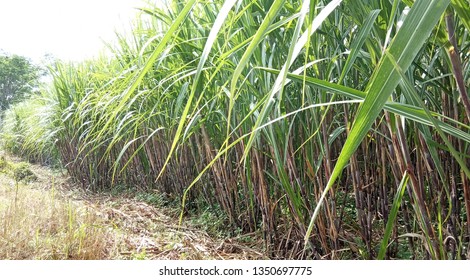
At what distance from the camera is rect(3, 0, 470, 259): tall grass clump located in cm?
28

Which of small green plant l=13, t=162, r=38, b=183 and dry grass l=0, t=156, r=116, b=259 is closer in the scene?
dry grass l=0, t=156, r=116, b=259

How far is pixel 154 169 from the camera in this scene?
150cm

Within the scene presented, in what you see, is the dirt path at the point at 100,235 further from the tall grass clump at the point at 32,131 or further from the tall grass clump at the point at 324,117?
the tall grass clump at the point at 32,131

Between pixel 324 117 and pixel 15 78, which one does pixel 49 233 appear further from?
pixel 15 78

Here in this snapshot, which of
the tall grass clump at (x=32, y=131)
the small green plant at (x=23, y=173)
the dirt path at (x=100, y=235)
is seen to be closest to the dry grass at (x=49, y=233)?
the dirt path at (x=100, y=235)

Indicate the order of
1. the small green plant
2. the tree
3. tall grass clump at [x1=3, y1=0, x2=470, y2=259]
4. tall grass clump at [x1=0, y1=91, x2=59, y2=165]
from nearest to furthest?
tall grass clump at [x1=3, y1=0, x2=470, y2=259], the tree, the small green plant, tall grass clump at [x1=0, y1=91, x2=59, y2=165]

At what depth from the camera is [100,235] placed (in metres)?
1.01

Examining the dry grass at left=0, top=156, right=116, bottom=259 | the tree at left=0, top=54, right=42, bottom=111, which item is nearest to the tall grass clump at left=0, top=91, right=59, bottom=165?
the tree at left=0, top=54, right=42, bottom=111

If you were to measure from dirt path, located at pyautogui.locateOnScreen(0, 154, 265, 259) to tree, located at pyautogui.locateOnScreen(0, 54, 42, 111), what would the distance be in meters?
0.45

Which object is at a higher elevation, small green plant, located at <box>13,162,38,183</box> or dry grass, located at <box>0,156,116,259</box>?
dry grass, located at <box>0,156,116,259</box>

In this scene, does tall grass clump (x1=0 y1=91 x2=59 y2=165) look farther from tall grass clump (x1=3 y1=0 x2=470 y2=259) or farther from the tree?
tall grass clump (x1=3 y1=0 x2=470 y2=259)

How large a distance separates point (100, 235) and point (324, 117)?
28.3 inches

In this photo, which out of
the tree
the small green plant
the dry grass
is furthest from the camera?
the small green plant

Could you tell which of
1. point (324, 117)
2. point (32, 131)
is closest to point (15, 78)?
point (32, 131)
